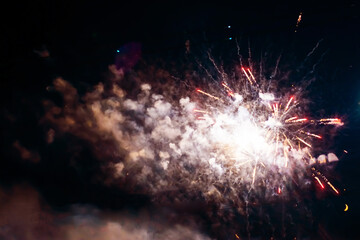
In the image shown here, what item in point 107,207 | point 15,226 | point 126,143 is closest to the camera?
point 15,226

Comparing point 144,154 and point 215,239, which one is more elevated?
point 144,154

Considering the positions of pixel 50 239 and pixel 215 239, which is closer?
pixel 50 239

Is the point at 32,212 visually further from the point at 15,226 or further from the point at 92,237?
the point at 92,237

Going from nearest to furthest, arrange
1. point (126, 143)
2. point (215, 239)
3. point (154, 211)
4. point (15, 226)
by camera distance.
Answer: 1. point (15, 226)
2. point (126, 143)
3. point (154, 211)
4. point (215, 239)

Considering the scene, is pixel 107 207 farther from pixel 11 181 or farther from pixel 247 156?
pixel 247 156

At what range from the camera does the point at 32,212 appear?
1051cm

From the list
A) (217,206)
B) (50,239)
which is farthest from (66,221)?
(217,206)

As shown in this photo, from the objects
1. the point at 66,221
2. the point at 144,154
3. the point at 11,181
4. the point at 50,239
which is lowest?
the point at 50,239

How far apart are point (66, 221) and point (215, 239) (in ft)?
27.8

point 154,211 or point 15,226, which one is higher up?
point 154,211

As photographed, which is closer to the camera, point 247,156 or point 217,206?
point 247,156

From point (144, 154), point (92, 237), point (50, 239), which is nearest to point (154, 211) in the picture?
point (92, 237)

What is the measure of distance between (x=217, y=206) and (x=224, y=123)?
5875mm

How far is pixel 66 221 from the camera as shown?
36.2ft
